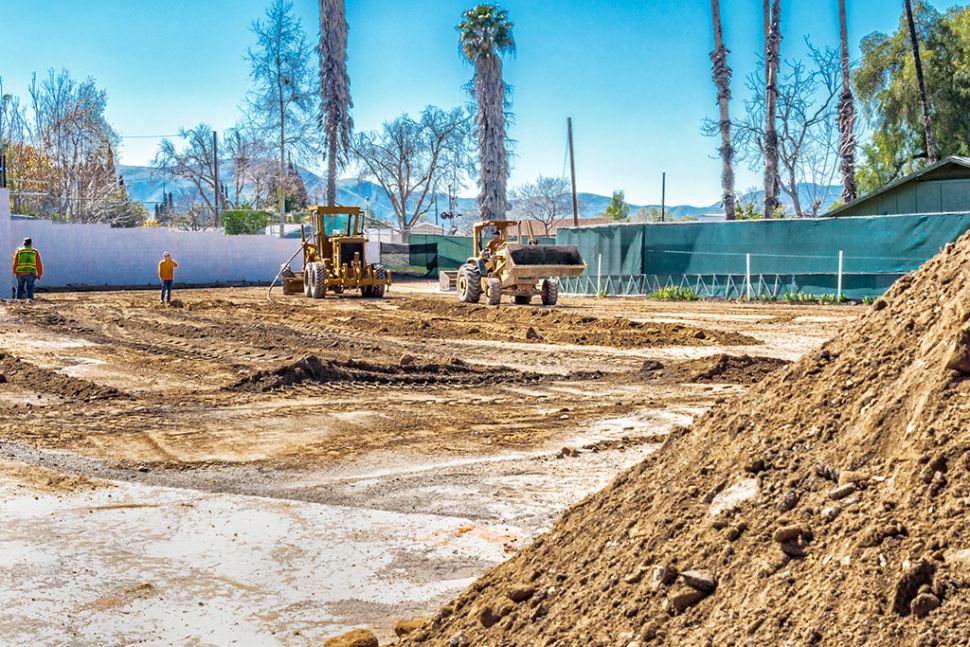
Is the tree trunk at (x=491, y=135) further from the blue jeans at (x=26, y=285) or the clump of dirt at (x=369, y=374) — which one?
the clump of dirt at (x=369, y=374)

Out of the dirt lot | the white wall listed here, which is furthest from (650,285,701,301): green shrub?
the white wall

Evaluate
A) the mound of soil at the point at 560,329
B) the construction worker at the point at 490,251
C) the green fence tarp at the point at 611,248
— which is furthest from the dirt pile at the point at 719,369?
the green fence tarp at the point at 611,248

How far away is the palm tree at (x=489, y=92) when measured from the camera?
49.2m

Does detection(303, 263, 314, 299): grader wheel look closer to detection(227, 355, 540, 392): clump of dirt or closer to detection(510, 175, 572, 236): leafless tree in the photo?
detection(227, 355, 540, 392): clump of dirt

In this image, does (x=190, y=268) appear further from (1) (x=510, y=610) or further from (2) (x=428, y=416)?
(1) (x=510, y=610)

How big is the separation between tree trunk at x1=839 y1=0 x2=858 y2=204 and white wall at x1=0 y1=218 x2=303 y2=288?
20.0 m

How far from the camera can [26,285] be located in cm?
2766

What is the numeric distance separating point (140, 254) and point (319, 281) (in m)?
14.3

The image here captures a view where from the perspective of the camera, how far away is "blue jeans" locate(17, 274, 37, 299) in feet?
90.2

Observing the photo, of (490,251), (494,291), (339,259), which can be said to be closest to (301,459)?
(494,291)

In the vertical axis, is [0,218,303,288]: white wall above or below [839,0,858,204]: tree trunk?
below

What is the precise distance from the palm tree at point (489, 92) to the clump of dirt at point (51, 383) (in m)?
35.7

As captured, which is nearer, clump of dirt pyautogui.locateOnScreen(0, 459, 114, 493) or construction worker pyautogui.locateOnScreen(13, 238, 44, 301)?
clump of dirt pyautogui.locateOnScreen(0, 459, 114, 493)

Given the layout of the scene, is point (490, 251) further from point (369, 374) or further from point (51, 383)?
point (51, 383)
